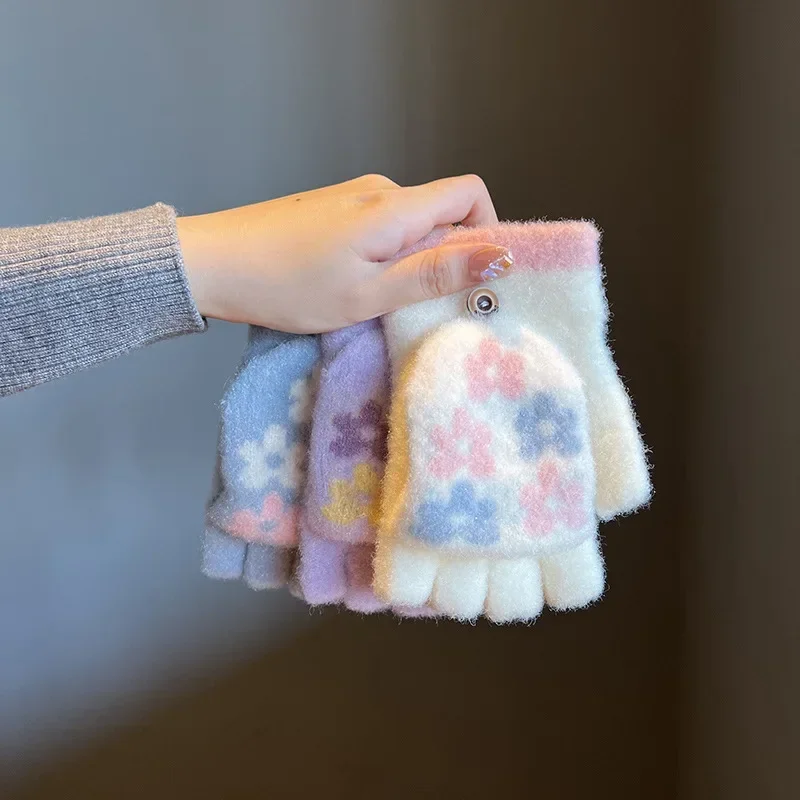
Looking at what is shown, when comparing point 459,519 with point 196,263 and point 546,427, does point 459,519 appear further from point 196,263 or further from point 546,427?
point 196,263

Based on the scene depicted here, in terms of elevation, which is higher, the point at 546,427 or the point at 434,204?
the point at 434,204

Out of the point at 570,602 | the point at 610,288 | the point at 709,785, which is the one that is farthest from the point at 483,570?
the point at 709,785

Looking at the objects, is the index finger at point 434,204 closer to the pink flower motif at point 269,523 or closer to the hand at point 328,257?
the hand at point 328,257

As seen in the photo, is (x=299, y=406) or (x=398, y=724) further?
(x=398, y=724)

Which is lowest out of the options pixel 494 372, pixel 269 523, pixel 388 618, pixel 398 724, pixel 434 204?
pixel 398 724

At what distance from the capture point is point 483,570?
1.58 feet

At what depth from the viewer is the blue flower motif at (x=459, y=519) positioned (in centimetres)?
45

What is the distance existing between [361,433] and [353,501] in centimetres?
5

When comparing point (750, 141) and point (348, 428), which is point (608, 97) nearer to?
point (750, 141)

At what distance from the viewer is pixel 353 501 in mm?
497

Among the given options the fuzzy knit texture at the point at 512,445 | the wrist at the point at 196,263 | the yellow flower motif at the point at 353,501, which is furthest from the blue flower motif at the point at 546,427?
the wrist at the point at 196,263

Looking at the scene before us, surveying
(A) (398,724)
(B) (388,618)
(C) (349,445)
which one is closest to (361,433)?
(C) (349,445)

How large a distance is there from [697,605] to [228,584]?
0.68 meters

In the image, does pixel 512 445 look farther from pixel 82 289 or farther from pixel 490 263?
pixel 82 289
